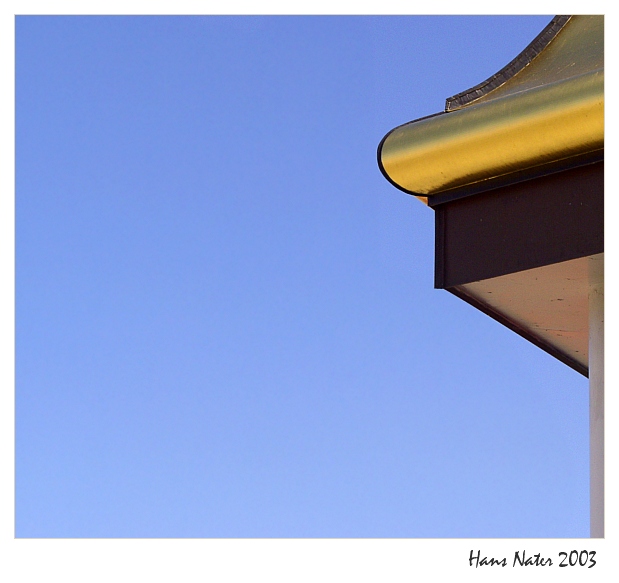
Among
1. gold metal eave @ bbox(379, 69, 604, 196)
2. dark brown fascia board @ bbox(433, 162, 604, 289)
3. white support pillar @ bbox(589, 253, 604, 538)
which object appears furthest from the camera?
white support pillar @ bbox(589, 253, 604, 538)

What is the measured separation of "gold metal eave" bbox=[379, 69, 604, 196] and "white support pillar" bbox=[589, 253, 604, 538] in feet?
2.61

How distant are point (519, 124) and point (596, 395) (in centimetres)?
Result: 190

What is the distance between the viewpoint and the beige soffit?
712cm

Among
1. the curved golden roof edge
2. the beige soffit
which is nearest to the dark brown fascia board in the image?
the beige soffit

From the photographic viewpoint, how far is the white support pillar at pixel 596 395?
7.67 m
